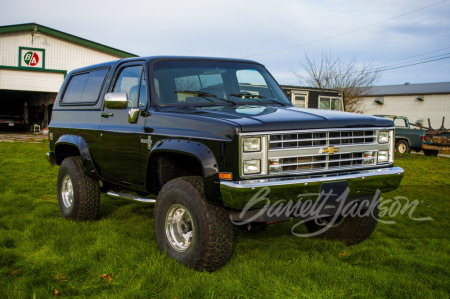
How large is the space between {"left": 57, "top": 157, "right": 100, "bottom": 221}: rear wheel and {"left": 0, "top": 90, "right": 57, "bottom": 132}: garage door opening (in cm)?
2480

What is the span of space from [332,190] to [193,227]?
1208 mm

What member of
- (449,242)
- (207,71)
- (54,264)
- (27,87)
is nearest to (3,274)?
(54,264)

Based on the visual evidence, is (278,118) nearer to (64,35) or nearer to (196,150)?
(196,150)

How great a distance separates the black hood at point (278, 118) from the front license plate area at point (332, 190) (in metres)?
0.49

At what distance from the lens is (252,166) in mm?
3506

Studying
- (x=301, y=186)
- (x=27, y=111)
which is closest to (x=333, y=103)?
(x=301, y=186)

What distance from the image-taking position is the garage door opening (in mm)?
28688

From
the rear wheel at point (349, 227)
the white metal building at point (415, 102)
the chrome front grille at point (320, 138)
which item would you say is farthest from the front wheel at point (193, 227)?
the white metal building at point (415, 102)

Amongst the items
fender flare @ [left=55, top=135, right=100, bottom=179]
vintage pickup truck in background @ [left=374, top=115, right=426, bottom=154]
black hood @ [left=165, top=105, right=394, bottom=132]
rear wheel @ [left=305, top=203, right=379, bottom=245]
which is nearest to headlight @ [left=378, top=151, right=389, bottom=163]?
black hood @ [left=165, top=105, right=394, bottom=132]

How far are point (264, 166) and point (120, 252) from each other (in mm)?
1663

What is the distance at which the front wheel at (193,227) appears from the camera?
3678 millimetres

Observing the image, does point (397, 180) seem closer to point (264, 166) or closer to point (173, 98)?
point (264, 166)

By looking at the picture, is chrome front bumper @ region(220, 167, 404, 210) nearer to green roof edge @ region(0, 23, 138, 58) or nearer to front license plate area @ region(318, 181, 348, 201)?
front license plate area @ region(318, 181, 348, 201)

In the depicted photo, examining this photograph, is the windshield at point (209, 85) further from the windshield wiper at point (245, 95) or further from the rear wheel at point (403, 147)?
the rear wheel at point (403, 147)
